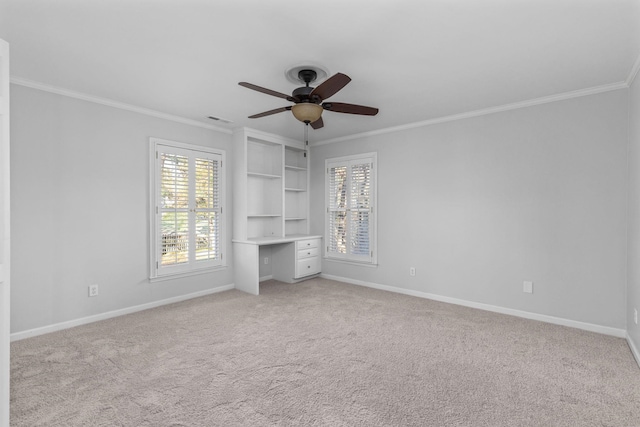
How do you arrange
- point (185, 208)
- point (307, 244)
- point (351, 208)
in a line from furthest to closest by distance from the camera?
point (307, 244) → point (351, 208) → point (185, 208)

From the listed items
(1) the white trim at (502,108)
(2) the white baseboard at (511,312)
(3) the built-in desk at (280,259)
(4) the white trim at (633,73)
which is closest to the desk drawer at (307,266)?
(3) the built-in desk at (280,259)

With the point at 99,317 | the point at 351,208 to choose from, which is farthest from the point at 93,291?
the point at 351,208

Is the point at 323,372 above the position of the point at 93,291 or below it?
below

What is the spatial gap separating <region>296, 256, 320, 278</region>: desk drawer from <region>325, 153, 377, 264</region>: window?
25cm

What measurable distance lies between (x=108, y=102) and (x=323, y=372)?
12.2 ft

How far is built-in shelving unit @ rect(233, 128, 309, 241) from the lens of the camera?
4938mm

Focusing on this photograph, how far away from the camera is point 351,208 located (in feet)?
17.6

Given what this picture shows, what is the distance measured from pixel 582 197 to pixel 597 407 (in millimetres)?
2182

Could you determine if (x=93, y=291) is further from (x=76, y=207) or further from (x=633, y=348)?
(x=633, y=348)

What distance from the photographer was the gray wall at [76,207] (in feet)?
10.3

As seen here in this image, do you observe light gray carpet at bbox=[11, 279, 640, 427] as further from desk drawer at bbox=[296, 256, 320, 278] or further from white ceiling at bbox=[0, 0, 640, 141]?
white ceiling at bbox=[0, 0, 640, 141]

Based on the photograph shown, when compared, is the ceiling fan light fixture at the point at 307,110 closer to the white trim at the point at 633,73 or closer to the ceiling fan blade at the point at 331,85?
the ceiling fan blade at the point at 331,85

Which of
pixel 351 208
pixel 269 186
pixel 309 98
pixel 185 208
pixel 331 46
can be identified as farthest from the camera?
pixel 269 186

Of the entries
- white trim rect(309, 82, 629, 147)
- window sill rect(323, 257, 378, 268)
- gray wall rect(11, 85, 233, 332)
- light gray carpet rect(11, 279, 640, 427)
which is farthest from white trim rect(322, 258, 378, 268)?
gray wall rect(11, 85, 233, 332)
